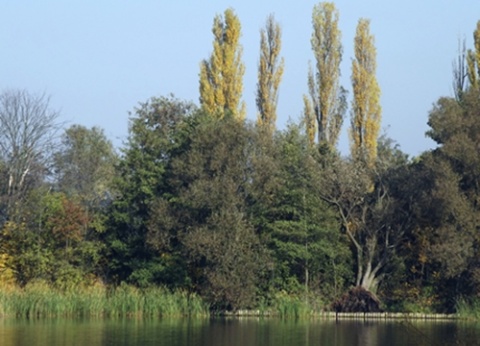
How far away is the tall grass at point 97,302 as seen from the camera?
34.8m

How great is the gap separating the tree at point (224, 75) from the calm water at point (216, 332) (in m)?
18.5

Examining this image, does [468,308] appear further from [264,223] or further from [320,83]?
[320,83]

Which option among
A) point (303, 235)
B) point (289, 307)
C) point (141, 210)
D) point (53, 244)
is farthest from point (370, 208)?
point (53, 244)

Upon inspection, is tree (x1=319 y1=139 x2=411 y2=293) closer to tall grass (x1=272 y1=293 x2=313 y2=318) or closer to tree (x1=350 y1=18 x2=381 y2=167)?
tall grass (x1=272 y1=293 x2=313 y2=318)

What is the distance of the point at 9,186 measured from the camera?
45.1 m

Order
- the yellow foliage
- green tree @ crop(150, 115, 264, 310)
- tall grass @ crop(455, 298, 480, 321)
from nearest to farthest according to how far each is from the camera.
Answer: tall grass @ crop(455, 298, 480, 321) < green tree @ crop(150, 115, 264, 310) < the yellow foliage

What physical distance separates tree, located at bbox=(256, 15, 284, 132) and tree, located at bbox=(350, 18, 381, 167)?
4.88 m

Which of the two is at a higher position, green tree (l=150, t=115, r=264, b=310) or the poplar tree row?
the poplar tree row

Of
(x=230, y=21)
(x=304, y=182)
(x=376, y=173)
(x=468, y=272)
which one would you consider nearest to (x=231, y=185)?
(x=304, y=182)

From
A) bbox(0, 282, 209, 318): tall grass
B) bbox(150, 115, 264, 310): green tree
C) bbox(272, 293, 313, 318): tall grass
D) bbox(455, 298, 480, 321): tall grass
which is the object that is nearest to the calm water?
bbox(272, 293, 313, 318): tall grass

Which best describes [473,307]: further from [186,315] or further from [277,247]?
[186,315]

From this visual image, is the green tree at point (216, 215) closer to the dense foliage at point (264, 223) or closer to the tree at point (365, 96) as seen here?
the dense foliage at point (264, 223)

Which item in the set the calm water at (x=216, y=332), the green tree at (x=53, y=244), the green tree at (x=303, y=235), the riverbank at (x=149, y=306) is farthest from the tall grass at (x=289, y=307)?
the green tree at (x=53, y=244)

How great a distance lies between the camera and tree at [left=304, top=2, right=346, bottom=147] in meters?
50.9
